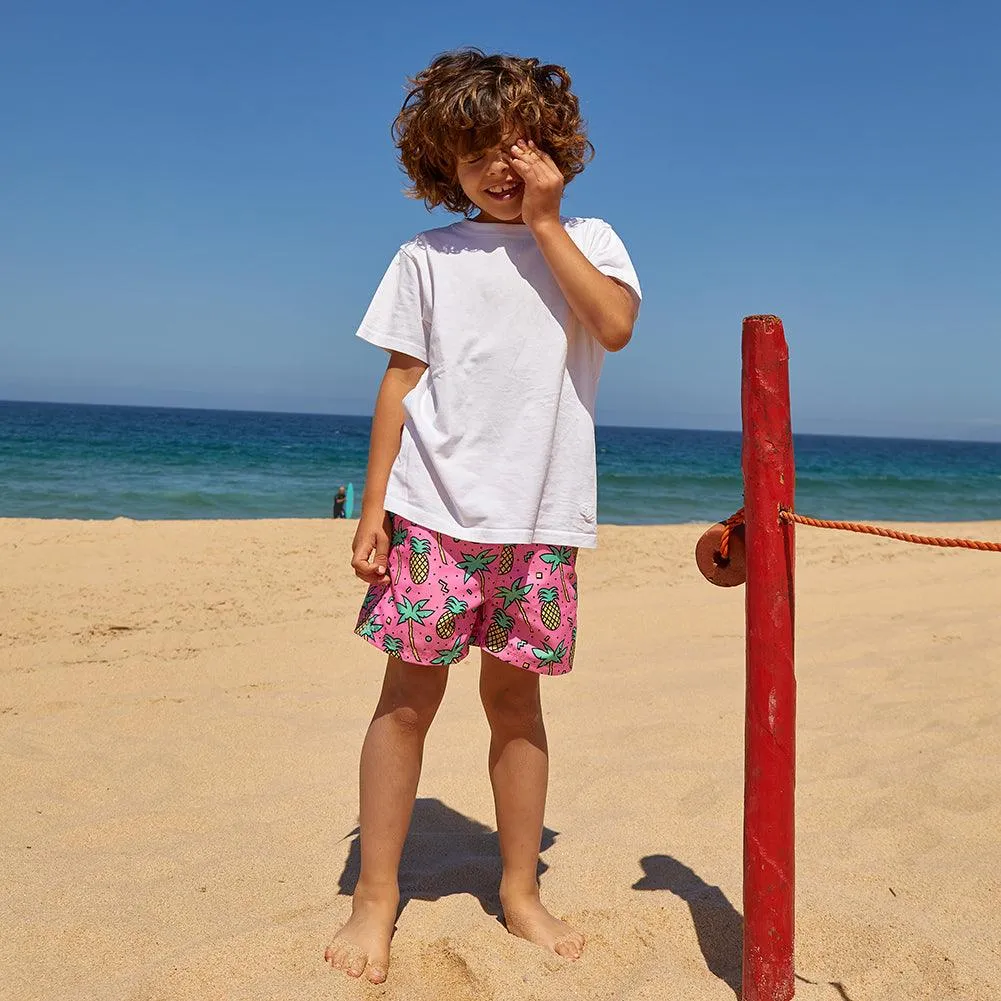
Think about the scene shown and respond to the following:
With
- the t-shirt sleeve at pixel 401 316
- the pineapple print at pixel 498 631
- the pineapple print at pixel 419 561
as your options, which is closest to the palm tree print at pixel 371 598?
the pineapple print at pixel 419 561

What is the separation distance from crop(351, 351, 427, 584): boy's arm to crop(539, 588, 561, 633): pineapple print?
332mm

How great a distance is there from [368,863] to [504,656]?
1.78ft

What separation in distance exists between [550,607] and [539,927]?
2.36 ft

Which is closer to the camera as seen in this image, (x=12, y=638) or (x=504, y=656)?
(x=504, y=656)

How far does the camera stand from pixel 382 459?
2.07 metres

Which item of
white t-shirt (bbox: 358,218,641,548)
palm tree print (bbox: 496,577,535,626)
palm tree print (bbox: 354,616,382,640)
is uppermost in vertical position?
white t-shirt (bbox: 358,218,641,548)

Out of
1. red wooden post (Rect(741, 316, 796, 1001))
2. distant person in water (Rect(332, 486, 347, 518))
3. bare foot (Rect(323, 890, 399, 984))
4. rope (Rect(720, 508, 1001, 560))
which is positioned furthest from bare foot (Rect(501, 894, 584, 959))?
distant person in water (Rect(332, 486, 347, 518))

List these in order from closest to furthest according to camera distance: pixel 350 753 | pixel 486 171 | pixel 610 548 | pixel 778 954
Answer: pixel 778 954 < pixel 486 171 < pixel 350 753 < pixel 610 548

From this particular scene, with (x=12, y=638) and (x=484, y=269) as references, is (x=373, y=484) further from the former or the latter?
(x=12, y=638)

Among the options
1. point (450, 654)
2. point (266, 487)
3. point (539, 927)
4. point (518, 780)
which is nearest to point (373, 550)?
point (450, 654)

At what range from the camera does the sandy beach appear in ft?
6.69

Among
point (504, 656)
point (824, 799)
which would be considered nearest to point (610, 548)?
point (824, 799)

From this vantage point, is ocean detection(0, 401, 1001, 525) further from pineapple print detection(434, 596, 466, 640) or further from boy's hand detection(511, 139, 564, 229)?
boy's hand detection(511, 139, 564, 229)

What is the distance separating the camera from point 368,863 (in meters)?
2.10
